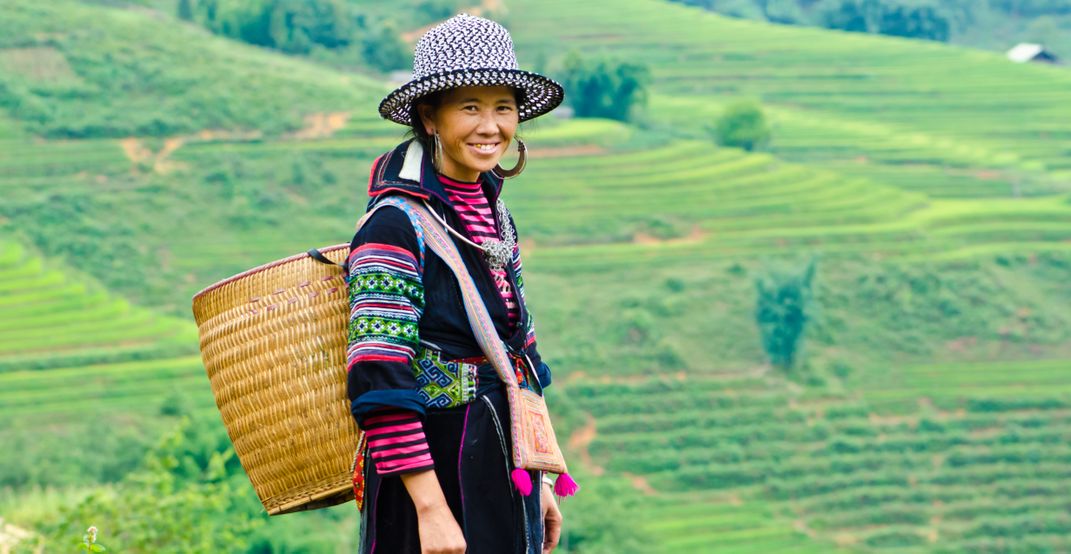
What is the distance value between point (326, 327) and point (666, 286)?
61.5ft

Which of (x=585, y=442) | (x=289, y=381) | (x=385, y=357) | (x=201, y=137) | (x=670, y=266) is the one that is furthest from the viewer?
(x=201, y=137)

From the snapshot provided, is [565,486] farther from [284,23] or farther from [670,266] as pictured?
[284,23]

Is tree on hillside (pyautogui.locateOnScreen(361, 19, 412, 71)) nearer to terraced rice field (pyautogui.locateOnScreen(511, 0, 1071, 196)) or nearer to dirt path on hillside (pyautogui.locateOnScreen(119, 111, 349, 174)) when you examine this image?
terraced rice field (pyautogui.locateOnScreen(511, 0, 1071, 196))

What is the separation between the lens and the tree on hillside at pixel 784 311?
18.8m

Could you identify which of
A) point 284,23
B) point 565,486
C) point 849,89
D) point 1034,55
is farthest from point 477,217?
point 1034,55

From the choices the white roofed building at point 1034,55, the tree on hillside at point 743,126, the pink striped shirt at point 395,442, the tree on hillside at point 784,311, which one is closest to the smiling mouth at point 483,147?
the pink striped shirt at point 395,442

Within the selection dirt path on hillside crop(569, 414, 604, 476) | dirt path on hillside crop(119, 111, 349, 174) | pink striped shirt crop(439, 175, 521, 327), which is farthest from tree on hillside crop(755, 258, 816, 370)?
pink striped shirt crop(439, 175, 521, 327)

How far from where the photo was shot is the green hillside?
650 inches

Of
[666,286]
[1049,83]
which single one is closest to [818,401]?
[666,286]

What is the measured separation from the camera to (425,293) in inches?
66.2

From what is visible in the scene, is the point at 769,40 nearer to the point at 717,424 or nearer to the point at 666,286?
the point at 666,286

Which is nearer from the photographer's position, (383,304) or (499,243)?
(383,304)

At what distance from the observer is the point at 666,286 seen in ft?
66.6

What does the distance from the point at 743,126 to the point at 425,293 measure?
24.4 metres
